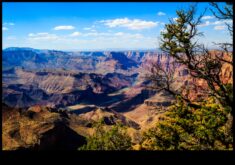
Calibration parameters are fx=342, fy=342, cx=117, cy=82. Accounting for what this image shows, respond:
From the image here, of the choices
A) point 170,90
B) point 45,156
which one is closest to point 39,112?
point 170,90

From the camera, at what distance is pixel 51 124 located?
267ft

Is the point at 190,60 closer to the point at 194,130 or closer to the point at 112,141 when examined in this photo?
the point at 194,130

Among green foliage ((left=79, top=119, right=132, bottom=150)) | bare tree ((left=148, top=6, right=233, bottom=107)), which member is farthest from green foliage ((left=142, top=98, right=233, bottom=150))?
green foliage ((left=79, top=119, right=132, bottom=150))

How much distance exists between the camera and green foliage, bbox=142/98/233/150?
17.7m

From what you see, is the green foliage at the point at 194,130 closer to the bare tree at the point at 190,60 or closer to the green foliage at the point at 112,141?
the bare tree at the point at 190,60

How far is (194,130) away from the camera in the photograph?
67.3 ft

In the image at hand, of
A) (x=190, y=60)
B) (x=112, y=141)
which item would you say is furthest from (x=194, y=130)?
(x=112, y=141)

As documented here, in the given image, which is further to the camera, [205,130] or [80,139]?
[80,139]

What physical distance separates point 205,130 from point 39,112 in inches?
3052

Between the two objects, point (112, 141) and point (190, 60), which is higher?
point (190, 60)

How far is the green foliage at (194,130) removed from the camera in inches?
697

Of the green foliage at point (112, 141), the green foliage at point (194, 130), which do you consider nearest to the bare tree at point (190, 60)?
the green foliage at point (194, 130)

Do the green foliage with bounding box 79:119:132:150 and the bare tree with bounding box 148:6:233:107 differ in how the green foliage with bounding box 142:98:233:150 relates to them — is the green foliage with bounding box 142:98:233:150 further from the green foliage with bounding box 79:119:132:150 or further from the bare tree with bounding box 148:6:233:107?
the green foliage with bounding box 79:119:132:150

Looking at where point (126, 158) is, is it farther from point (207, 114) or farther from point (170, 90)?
point (170, 90)
